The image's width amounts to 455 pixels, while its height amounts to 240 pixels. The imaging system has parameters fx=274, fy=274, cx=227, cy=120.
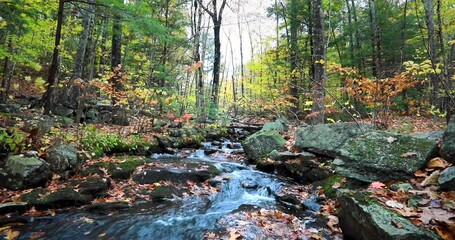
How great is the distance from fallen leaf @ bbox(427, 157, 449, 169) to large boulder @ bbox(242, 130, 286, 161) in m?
4.60

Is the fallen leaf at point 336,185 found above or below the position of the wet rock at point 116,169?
below

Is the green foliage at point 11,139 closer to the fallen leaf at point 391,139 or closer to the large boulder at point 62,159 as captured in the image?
the large boulder at point 62,159

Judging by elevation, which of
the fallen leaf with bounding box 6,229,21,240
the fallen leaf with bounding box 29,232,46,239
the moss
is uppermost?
the moss

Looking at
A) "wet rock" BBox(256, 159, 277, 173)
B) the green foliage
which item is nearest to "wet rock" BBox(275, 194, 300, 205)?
"wet rock" BBox(256, 159, 277, 173)

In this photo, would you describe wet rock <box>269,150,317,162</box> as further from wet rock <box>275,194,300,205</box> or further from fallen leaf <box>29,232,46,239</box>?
fallen leaf <box>29,232,46,239</box>

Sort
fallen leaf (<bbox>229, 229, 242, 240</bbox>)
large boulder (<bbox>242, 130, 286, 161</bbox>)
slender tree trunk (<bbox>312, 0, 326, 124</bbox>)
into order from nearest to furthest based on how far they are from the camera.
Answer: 1. fallen leaf (<bbox>229, 229, 242, 240</bbox>)
2. slender tree trunk (<bbox>312, 0, 326, 124</bbox>)
3. large boulder (<bbox>242, 130, 286, 161</bbox>)

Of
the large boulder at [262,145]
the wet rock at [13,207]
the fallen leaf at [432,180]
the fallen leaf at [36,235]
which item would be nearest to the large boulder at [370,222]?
the fallen leaf at [432,180]

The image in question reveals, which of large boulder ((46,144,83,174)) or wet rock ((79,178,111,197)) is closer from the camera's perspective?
wet rock ((79,178,111,197))

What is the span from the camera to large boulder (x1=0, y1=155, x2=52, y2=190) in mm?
5094

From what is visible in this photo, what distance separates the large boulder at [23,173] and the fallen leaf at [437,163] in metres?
7.02

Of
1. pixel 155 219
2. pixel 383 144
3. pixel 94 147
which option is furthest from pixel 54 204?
pixel 383 144

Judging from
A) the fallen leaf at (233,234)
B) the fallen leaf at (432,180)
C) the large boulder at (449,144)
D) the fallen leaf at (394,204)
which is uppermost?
the large boulder at (449,144)

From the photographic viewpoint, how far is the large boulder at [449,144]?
4215 millimetres

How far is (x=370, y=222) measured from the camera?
10.6 ft
